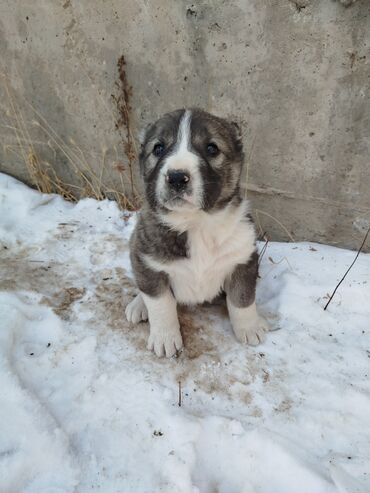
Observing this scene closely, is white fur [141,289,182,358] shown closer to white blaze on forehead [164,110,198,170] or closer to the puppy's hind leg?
the puppy's hind leg

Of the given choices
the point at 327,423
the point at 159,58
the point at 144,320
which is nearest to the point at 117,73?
the point at 159,58

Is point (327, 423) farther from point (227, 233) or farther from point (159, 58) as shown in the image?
point (159, 58)

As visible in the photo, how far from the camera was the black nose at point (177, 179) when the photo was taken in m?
2.27

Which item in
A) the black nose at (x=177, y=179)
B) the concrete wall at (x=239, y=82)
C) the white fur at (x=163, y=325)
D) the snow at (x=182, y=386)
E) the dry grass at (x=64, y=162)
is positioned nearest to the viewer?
the snow at (x=182, y=386)

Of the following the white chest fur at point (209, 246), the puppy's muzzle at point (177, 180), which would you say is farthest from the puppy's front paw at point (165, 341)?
the puppy's muzzle at point (177, 180)

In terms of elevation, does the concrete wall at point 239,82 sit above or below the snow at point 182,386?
above

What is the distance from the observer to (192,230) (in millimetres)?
2674

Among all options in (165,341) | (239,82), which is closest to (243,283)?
(165,341)

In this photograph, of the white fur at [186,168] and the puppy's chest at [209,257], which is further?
the puppy's chest at [209,257]

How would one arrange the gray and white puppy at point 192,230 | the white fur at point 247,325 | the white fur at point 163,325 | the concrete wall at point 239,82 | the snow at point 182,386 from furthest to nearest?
the concrete wall at point 239,82 → the white fur at point 247,325 → the white fur at point 163,325 → the gray and white puppy at point 192,230 → the snow at point 182,386

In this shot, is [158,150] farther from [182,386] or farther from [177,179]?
[182,386]

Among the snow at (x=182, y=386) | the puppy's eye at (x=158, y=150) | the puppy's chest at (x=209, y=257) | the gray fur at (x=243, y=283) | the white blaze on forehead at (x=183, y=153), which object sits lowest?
the snow at (x=182, y=386)

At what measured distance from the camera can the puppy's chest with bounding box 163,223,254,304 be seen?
2684mm

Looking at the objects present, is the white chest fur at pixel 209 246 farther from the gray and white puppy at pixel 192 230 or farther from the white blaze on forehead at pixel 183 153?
the white blaze on forehead at pixel 183 153
